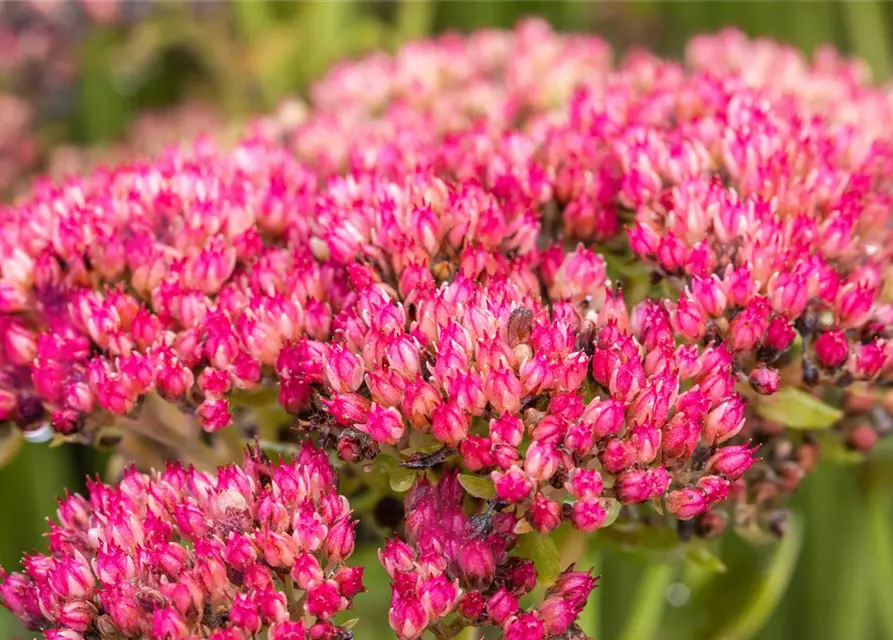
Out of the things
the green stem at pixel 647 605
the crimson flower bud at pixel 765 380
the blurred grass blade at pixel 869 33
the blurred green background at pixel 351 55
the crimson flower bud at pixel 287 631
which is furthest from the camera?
the blurred grass blade at pixel 869 33

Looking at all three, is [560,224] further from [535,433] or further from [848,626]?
[848,626]

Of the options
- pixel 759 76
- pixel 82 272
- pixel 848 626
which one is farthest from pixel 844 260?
pixel 848 626

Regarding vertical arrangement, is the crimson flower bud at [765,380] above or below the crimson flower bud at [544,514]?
above

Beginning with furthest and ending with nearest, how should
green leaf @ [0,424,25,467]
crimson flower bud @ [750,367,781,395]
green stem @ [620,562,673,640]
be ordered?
green stem @ [620,562,673,640]
green leaf @ [0,424,25,467]
crimson flower bud @ [750,367,781,395]

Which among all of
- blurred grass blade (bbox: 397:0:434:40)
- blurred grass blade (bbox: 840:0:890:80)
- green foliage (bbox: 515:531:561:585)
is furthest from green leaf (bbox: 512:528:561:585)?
blurred grass blade (bbox: 840:0:890:80)

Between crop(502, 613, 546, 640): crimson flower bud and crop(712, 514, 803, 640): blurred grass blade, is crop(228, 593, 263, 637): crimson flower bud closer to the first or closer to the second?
crop(502, 613, 546, 640): crimson flower bud

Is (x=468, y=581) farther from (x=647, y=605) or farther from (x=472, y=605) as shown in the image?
(x=647, y=605)

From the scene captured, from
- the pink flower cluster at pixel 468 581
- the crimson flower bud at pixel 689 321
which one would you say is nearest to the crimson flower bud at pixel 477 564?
the pink flower cluster at pixel 468 581

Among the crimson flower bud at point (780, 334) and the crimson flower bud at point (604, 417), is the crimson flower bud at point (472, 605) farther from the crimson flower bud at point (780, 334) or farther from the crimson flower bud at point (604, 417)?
the crimson flower bud at point (780, 334)
